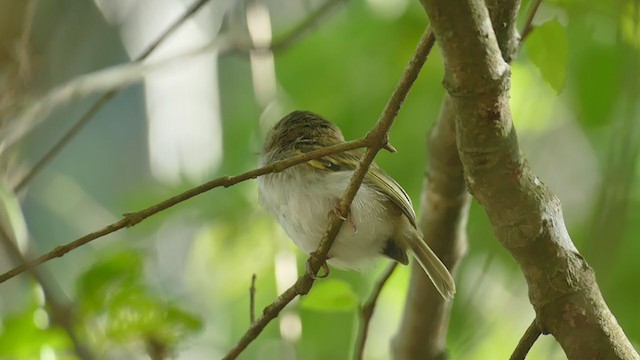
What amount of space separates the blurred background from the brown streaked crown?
232 mm

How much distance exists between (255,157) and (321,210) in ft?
2.61

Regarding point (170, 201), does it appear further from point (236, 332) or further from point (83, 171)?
point (83, 171)

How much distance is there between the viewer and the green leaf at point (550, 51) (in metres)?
1.56

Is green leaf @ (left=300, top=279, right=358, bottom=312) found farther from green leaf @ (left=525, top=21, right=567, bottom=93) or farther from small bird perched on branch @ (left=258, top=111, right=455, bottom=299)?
green leaf @ (left=525, top=21, right=567, bottom=93)

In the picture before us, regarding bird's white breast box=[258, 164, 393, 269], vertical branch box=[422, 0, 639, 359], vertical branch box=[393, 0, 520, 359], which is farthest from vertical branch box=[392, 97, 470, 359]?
vertical branch box=[422, 0, 639, 359]

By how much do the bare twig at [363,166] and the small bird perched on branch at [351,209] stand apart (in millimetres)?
543

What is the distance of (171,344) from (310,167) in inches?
24.9

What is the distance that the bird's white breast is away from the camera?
2.25 m

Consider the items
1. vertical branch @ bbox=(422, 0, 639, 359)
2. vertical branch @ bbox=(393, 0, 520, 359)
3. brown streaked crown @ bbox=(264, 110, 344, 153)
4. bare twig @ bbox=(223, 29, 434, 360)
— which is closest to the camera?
vertical branch @ bbox=(422, 0, 639, 359)

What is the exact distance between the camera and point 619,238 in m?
1.77

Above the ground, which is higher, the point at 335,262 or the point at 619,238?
the point at 619,238

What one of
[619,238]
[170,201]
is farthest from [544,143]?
[170,201]

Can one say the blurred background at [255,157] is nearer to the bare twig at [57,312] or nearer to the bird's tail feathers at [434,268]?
the bare twig at [57,312]

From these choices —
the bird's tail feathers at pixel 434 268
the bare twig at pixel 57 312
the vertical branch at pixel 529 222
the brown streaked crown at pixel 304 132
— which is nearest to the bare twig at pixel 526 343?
the vertical branch at pixel 529 222
